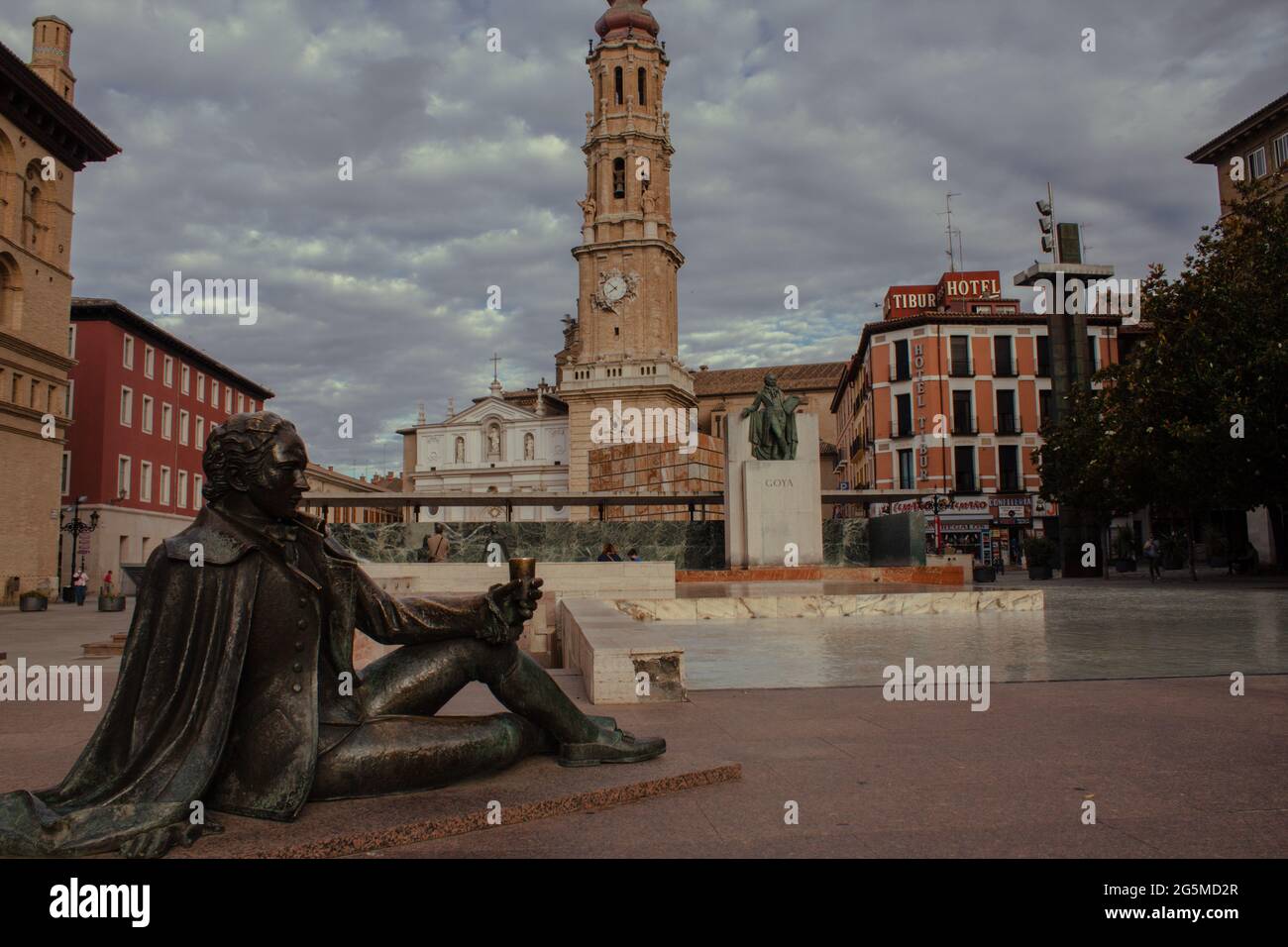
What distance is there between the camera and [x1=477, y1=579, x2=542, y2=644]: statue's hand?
3.42 metres

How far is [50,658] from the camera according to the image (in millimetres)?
11516

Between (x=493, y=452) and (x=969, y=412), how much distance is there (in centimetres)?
4633

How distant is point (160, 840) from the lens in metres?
2.78

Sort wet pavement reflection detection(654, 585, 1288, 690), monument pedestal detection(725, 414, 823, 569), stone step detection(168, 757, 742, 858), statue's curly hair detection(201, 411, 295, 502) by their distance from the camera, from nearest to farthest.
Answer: stone step detection(168, 757, 742, 858), statue's curly hair detection(201, 411, 295, 502), wet pavement reflection detection(654, 585, 1288, 690), monument pedestal detection(725, 414, 823, 569)

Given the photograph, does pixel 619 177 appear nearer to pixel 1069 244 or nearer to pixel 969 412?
pixel 969 412

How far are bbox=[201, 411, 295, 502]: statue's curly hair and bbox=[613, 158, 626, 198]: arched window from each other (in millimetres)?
73174

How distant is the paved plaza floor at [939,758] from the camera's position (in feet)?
10.9

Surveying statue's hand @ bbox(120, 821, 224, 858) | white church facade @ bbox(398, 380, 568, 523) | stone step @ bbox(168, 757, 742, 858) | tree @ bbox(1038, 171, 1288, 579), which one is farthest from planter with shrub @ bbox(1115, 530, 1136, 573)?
white church facade @ bbox(398, 380, 568, 523)

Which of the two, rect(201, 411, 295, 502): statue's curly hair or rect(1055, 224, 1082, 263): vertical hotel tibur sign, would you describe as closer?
rect(201, 411, 295, 502): statue's curly hair

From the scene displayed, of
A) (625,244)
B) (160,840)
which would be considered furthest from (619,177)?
(160,840)

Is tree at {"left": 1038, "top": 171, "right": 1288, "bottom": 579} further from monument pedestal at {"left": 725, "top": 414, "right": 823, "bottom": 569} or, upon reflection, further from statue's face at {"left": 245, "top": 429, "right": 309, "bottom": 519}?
statue's face at {"left": 245, "top": 429, "right": 309, "bottom": 519}

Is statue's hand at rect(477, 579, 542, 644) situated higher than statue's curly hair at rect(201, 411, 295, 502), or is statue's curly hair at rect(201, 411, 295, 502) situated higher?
statue's curly hair at rect(201, 411, 295, 502)
